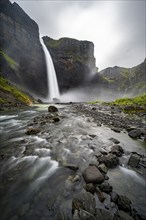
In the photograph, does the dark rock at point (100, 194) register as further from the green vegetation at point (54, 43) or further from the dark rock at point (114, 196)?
the green vegetation at point (54, 43)

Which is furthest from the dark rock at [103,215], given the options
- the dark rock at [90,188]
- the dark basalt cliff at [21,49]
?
the dark basalt cliff at [21,49]

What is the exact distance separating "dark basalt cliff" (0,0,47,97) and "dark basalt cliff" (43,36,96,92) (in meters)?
17.7

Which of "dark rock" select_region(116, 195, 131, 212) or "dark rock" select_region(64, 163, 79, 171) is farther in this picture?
"dark rock" select_region(64, 163, 79, 171)

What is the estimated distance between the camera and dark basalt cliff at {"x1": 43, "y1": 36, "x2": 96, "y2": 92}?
95062mm

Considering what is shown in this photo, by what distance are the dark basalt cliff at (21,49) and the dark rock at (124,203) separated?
2582 inches

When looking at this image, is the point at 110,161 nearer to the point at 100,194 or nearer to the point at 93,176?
the point at 93,176

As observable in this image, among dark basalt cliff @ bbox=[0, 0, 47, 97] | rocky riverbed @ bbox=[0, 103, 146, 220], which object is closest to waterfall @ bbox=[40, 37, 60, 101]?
dark basalt cliff @ bbox=[0, 0, 47, 97]

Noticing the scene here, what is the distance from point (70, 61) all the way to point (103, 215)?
107m

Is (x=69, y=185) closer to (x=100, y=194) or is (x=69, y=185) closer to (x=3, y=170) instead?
(x=100, y=194)

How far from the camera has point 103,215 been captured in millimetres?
3090

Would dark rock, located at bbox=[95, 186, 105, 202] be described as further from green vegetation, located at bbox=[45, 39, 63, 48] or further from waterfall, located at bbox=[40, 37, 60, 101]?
green vegetation, located at bbox=[45, 39, 63, 48]

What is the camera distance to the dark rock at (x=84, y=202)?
324cm

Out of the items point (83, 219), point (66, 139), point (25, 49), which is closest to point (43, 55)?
point (25, 49)

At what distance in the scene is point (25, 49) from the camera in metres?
74.0
